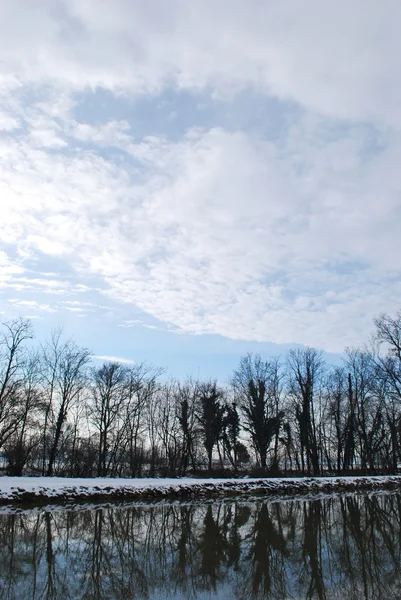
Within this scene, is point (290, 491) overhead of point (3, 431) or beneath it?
beneath

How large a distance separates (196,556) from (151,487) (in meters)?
15.9

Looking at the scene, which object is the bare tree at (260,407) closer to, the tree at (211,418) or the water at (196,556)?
the tree at (211,418)

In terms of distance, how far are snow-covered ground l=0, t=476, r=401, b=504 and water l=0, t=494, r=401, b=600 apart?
3.98 m

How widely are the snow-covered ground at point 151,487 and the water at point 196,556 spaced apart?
3977mm

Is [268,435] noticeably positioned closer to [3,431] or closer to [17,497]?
[3,431]

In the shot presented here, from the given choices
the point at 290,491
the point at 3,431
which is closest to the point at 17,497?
the point at 3,431

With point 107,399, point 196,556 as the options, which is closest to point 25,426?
point 107,399

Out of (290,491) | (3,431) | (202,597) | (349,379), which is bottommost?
(290,491)

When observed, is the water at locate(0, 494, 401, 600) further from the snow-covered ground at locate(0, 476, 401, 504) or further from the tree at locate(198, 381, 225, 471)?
the tree at locate(198, 381, 225, 471)

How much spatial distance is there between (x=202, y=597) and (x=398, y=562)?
469 centimetres

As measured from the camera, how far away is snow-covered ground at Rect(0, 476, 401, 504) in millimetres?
20609

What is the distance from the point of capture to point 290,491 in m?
30.4

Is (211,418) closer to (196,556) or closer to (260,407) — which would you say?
(260,407)

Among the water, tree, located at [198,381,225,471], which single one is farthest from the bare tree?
the water
